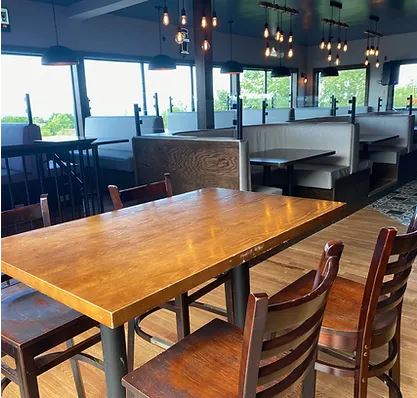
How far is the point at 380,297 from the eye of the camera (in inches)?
55.4

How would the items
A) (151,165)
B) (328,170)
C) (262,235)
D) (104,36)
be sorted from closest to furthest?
1. (262,235)
2. (151,165)
3. (328,170)
4. (104,36)

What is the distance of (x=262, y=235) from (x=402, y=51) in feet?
35.2

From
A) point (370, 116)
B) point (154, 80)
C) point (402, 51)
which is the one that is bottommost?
point (370, 116)

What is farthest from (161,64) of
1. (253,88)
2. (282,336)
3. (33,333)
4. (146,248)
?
(282,336)

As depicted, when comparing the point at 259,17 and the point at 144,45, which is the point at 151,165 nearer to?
the point at 144,45

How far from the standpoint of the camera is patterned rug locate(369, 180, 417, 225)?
4684 mm

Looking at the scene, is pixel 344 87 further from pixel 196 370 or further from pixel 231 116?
pixel 196 370

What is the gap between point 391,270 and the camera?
127cm

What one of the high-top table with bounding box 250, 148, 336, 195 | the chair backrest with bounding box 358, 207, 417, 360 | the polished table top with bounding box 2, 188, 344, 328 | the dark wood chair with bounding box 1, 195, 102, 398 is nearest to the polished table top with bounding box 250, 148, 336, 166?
the high-top table with bounding box 250, 148, 336, 195

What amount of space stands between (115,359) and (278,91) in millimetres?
11179

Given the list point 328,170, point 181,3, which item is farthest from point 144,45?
point 328,170

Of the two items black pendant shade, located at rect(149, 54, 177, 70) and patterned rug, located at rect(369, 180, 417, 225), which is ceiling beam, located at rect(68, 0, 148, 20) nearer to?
black pendant shade, located at rect(149, 54, 177, 70)

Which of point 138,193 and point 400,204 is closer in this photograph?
point 138,193

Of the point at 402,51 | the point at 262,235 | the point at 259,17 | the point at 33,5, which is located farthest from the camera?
the point at 402,51
